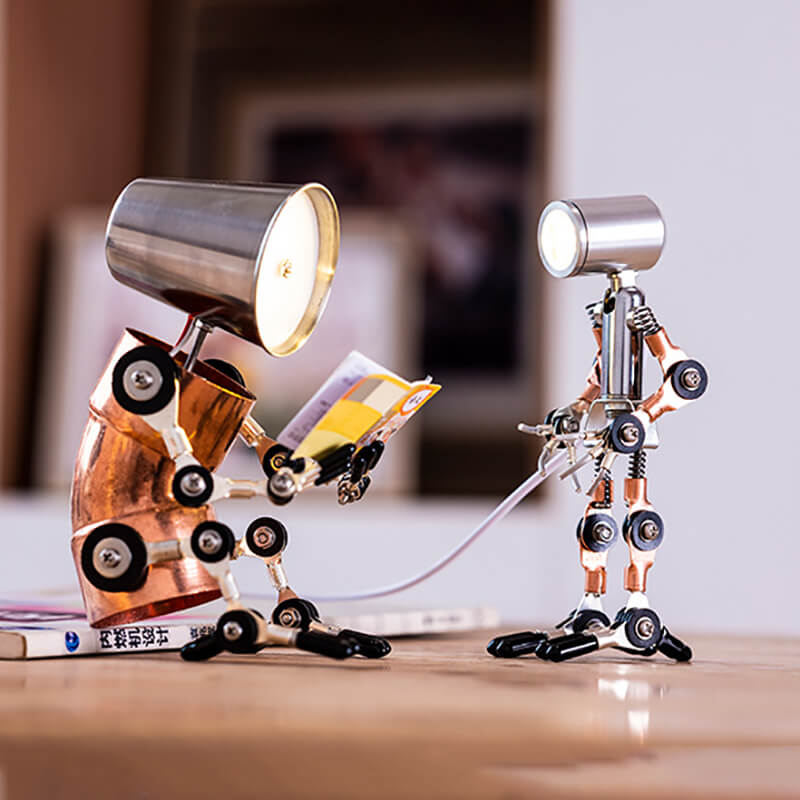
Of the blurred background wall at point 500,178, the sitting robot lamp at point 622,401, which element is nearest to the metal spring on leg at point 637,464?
the sitting robot lamp at point 622,401

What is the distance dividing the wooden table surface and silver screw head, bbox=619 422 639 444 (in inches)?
5.3

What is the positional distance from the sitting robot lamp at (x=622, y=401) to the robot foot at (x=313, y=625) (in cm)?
7

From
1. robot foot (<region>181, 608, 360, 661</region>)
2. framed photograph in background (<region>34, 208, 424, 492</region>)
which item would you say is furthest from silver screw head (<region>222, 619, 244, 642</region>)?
framed photograph in background (<region>34, 208, 424, 492</region>)

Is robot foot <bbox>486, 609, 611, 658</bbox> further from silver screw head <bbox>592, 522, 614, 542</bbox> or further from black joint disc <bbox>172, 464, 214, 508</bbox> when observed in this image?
black joint disc <bbox>172, 464, 214, 508</bbox>

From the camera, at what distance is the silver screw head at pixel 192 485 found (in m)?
0.61

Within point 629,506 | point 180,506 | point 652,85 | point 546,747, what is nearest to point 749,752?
point 546,747

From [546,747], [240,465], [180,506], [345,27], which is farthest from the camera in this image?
[345,27]

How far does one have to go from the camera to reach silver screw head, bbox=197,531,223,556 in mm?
613

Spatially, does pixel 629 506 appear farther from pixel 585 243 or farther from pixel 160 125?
pixel 160 125

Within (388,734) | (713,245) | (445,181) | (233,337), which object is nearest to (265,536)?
(388,734)

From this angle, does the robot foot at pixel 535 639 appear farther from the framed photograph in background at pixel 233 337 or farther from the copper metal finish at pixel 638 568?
the framed photograph in background at pixel 233 337

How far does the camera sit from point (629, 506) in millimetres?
673

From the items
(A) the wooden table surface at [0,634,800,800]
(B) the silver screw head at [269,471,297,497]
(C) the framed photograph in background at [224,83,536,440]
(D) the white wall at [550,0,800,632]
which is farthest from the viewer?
(C) the framed photograph in background at [224,83,536,440]

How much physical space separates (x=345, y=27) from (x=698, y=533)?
135cm
